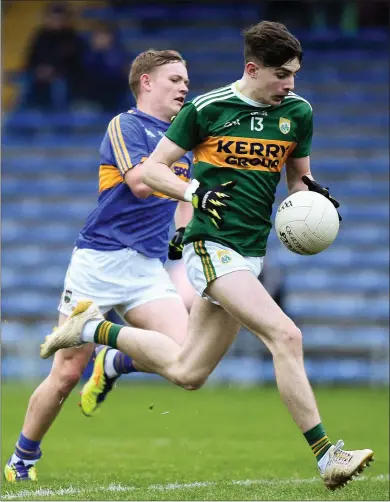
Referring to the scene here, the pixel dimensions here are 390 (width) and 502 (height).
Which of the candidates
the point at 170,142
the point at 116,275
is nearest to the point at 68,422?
the point at 116,275

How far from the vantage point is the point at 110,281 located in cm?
672

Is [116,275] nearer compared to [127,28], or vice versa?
[116,275]

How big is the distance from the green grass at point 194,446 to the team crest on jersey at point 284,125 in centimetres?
191

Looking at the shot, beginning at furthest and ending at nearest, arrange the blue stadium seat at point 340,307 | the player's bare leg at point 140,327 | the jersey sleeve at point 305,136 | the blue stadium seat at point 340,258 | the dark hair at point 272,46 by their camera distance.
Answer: the blue stadium seat at point 340,258
the blue stadium seat at point 340,307
the player's bare leg at point 140,327
the jersey sleeve at point 305,136
the dark hair at point 272,46

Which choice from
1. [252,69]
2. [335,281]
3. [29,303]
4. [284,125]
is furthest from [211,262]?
[29,303]

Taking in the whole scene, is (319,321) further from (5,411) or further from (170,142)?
(170,142)

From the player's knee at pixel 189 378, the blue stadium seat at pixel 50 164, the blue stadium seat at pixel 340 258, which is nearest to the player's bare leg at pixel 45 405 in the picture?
the player's knee at pixel 189 378

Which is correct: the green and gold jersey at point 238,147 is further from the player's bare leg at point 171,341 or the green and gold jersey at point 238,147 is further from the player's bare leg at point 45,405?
the player's bare leg at point 45,405

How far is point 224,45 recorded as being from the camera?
19.9 metres

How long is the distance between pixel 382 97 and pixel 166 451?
473 inches

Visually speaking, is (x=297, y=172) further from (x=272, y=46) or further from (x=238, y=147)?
(x=272, y=46)

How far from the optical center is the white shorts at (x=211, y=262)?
5676 millimetres

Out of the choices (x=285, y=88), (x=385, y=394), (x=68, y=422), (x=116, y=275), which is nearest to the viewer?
(x=285, y=88)

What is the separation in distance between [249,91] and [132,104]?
13730 millimetres
